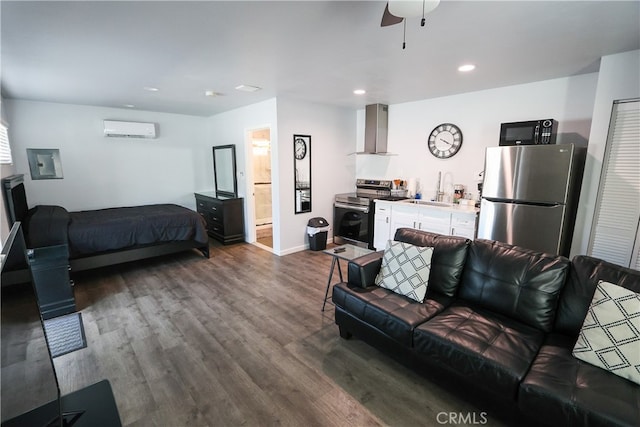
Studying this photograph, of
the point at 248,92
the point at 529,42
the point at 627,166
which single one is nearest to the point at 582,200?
the point at 627,166

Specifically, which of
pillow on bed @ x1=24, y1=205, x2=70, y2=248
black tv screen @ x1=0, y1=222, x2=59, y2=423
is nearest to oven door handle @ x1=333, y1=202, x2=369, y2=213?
pillow on bed @ x1=24, y1=205, x2=70, y2=248

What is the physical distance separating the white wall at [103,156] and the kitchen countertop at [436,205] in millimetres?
4183

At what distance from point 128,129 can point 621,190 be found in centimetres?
685

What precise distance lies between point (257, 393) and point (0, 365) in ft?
5.00

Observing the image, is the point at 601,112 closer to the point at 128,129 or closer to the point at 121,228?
the point at 121,228

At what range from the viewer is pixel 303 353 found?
7.91ft

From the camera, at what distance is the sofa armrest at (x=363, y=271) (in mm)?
2502

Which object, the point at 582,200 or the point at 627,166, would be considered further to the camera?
the point at 582,200

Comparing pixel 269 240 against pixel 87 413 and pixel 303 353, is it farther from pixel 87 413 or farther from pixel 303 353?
pixel 87 413

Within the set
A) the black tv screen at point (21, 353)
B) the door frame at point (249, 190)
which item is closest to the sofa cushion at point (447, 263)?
the black tv screen at point (21, 353)

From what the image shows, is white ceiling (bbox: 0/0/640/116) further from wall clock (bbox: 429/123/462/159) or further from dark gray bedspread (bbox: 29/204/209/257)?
dark gray bedspread (bbox: 29/204/209/257)

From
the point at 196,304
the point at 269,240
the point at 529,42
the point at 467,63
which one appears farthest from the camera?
the point at 269,240

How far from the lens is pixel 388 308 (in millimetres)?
2164

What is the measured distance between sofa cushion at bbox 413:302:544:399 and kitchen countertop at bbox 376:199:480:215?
1.97 m
